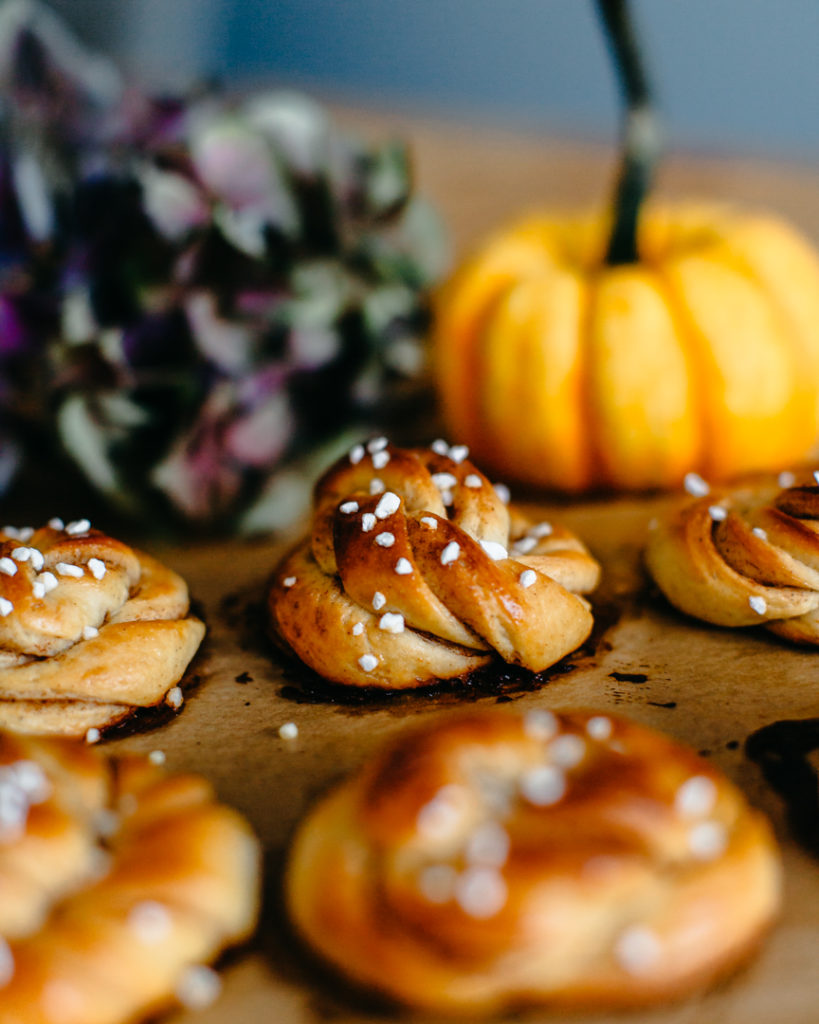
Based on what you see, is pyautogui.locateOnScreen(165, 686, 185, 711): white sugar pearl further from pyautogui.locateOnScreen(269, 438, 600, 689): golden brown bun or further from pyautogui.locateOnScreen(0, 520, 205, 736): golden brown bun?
pyautogui.locateOnScreen(269, 438, 600, 689): golden brown bun

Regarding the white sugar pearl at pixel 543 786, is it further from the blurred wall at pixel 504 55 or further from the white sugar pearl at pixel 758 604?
the blurred wall at pixel 504 55

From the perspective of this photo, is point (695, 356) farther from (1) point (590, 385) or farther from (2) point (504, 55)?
(2) point (504, 55)

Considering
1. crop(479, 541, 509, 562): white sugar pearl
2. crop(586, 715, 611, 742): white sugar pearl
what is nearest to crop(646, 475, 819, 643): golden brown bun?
crop(479, 541, 509, 562): white sugar pearl

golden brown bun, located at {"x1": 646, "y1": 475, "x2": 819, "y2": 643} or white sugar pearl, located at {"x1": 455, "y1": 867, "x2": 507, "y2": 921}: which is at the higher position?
golden brown bun, located at {"x1": 646, "y1": 475, "x2": 819, "y2": 643}

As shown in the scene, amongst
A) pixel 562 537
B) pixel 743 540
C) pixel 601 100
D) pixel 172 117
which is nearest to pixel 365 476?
pixel 562 537

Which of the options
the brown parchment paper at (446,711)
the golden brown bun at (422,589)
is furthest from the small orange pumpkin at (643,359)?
the golden brown bun at (422,589)

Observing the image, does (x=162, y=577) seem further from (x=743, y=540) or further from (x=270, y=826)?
(x=743, y=540)
